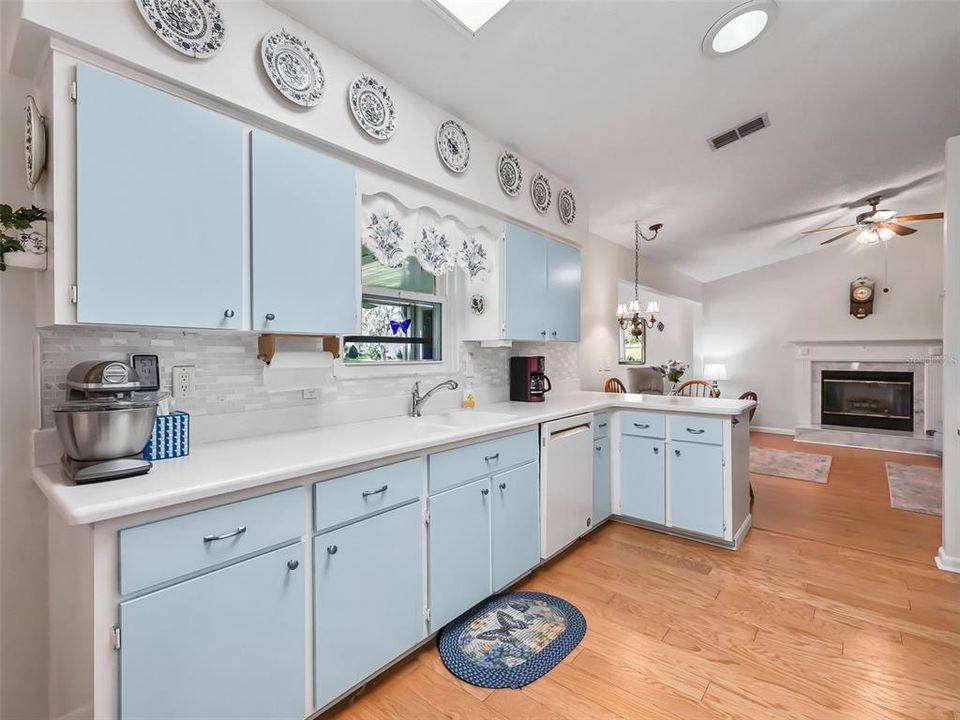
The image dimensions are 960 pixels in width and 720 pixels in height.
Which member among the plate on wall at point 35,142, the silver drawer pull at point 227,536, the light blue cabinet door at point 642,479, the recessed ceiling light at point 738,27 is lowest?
the light blue cabinet door at point 642,479

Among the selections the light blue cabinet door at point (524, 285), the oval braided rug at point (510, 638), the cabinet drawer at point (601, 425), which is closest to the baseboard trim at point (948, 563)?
the cabinet drawer at point (601, 425)

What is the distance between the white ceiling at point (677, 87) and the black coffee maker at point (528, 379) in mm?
1418

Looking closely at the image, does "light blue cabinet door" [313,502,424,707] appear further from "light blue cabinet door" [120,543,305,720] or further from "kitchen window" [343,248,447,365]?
"kitchen window" [343,248,447,365]

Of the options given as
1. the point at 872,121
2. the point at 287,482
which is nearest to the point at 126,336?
the point at 287,482

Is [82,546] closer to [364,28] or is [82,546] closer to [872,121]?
[364,28]

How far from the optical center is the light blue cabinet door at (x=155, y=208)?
1.26 metres

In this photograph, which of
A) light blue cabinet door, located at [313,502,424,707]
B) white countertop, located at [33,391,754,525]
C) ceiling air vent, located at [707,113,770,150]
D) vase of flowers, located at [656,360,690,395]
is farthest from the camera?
vase of flowers, located at [656,360,690,395]

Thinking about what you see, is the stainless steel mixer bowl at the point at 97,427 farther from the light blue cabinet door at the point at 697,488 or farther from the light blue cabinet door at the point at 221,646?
the light blue cabinet door at the point at 697,488

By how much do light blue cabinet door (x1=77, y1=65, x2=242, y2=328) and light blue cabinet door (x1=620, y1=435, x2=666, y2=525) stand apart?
2687 mm

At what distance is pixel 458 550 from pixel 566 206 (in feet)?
8.49

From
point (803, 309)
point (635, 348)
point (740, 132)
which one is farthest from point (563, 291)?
point (803, 309)

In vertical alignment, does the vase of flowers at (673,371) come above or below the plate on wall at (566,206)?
below

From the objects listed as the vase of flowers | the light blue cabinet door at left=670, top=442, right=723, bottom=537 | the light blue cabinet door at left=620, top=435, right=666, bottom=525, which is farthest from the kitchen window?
the vase of flowers

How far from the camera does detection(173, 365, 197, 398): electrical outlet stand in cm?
166
